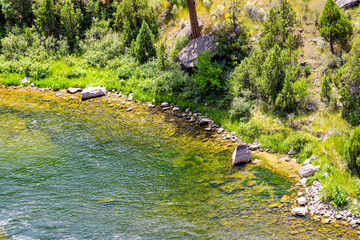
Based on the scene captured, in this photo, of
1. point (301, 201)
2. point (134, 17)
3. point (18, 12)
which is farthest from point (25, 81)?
point (301, 201)

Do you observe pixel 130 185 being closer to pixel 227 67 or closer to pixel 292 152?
pixel 292 152

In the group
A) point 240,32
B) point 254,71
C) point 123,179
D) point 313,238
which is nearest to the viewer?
point 313,238

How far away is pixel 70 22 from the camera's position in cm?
2650

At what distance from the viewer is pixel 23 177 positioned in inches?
521

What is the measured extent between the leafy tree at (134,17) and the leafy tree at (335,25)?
44.5 ft

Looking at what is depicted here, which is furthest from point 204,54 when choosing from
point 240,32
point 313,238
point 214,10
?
point 313,238

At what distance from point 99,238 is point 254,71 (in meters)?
12.1

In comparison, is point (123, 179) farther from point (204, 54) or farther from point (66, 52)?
point (66, 52)

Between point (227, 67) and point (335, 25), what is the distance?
649 centimetres

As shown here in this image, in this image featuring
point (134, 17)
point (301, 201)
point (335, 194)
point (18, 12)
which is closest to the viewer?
point (335, 194)

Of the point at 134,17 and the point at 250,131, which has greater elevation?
the point at 134,17

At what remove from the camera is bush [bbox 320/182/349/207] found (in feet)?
35.6

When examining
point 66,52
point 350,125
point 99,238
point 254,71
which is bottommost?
point 99,238

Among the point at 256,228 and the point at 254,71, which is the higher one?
the point at 254,71
